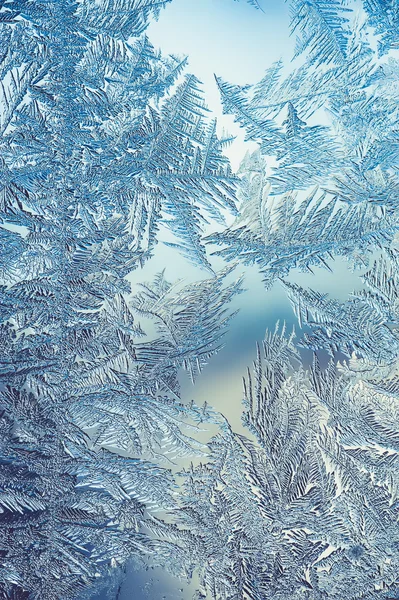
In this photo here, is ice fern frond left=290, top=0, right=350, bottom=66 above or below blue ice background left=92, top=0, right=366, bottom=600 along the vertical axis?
above

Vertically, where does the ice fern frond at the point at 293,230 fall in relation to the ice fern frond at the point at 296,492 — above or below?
above

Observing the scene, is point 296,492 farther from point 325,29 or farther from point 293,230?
point 325,29

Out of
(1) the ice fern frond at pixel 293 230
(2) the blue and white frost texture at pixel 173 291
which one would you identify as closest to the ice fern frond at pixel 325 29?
(2) the blue and white frost texture at pixel 173 291

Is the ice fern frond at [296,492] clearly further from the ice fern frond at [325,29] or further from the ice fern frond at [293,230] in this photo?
the ice fern frond at [325,29]

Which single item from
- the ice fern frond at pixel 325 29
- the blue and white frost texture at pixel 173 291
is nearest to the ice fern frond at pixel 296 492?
the blue and white frost texture at pixel 173 291

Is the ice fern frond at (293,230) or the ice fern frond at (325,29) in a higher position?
the ice fern frond at (325,29)

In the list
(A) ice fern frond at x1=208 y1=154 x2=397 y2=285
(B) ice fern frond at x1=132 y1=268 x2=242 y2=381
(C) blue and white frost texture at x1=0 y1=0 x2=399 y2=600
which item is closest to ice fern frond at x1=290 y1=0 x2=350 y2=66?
(C) blue and white frost texture at x1=0 y1=0 x2=399 y2=600

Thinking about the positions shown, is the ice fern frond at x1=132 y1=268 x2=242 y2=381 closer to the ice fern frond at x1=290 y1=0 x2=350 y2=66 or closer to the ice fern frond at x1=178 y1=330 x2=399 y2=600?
the ice fern frond at x1=178 y1=330 x2=399 y2=600

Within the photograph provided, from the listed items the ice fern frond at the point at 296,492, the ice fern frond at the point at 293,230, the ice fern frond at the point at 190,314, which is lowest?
the ice fern frond at the point at 296,492

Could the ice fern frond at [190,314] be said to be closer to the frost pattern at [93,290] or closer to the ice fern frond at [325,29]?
the frost pattern at [93,290]

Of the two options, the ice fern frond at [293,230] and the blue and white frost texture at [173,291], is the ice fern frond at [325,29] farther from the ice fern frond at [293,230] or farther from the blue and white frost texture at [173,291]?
the ice fern frond at [293,230]
